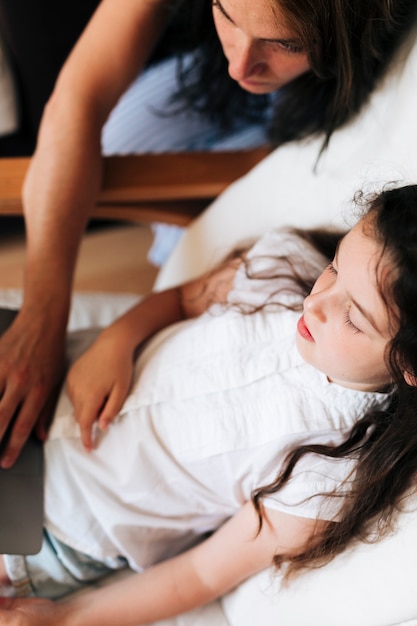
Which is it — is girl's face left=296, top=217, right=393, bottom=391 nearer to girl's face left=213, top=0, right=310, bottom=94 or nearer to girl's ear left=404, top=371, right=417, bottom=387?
Answer: girl's ear left=404, top=371, right=417, bottom=387

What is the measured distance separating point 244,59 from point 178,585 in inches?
25.0

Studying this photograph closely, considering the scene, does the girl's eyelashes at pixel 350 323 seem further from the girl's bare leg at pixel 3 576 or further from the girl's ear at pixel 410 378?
the girl's bare leg at pixel 3 576

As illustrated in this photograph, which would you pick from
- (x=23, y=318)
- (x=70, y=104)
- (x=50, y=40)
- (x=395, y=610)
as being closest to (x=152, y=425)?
(x=23, y=318)

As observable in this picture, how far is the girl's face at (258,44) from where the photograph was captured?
76 centimetres

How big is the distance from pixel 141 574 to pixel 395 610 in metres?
0.32

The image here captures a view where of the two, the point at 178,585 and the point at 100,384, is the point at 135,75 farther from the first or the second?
the point at 178,585

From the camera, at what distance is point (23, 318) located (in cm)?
97

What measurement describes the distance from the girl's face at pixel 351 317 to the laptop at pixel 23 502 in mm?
388

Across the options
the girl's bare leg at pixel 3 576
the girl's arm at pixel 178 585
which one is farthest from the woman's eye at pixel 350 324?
the girl's bare leg at pixel 3 576

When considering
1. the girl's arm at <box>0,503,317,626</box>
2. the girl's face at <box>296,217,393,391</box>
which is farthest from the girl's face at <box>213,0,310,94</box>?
the girl's arm at <box>0,503,317,626</box>

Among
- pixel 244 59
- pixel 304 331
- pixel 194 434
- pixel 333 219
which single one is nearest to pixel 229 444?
pixel 194 434

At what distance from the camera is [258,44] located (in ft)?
2.67

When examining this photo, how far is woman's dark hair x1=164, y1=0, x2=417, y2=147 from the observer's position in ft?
2.56

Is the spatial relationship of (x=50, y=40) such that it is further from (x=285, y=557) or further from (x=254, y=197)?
(x=285, y=557)
